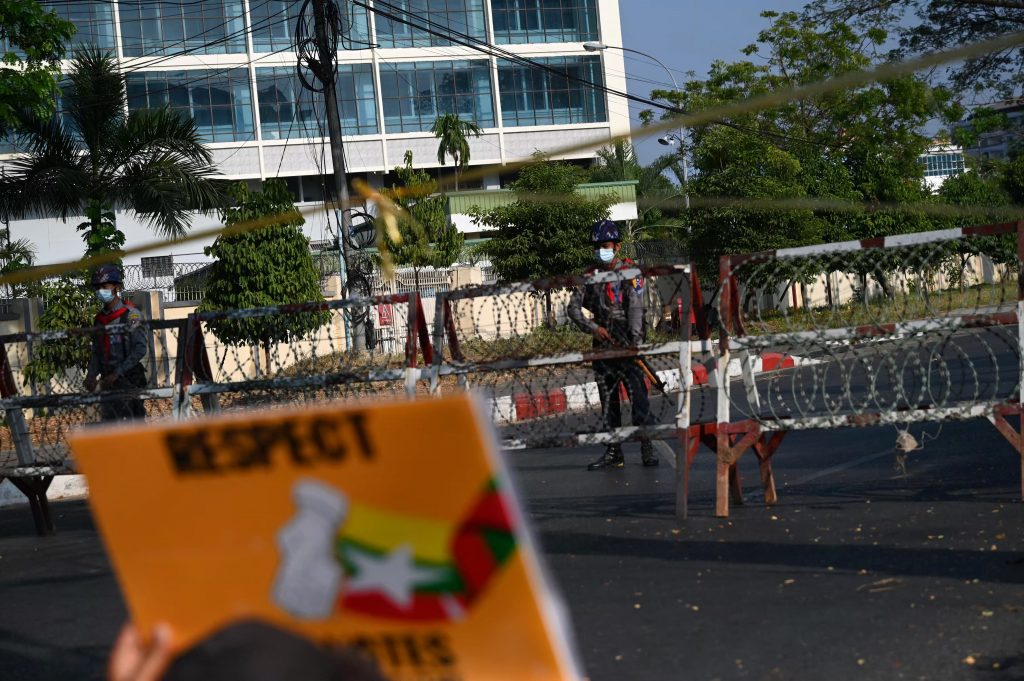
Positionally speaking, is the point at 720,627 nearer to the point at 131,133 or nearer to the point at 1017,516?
the point at 1017,516

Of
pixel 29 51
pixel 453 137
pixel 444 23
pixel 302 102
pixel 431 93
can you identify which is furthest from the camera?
pixel 431 93

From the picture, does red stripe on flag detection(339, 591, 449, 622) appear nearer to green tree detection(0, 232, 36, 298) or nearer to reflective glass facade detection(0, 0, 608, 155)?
green tree detection(0, 232, 36, 298)

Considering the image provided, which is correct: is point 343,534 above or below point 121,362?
above

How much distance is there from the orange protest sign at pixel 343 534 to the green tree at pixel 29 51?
1298 cm

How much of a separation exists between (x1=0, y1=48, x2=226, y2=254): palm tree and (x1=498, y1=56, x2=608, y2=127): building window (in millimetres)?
30152

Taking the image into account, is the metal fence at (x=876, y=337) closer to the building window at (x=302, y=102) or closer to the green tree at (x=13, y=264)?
the green tree at (x=13, y=264)

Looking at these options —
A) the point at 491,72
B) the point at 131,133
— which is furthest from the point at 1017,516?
the point at 491,72

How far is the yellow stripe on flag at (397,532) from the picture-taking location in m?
1.92

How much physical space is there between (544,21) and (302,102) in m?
11.1

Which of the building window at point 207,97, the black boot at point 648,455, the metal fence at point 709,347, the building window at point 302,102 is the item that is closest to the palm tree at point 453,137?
the building window at point 302,102

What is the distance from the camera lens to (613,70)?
191 ft

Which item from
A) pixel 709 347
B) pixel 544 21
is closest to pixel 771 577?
pixel 709 347

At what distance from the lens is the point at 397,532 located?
6.39 ft

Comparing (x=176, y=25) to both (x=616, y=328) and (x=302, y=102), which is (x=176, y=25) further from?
(x=616, y=328)
